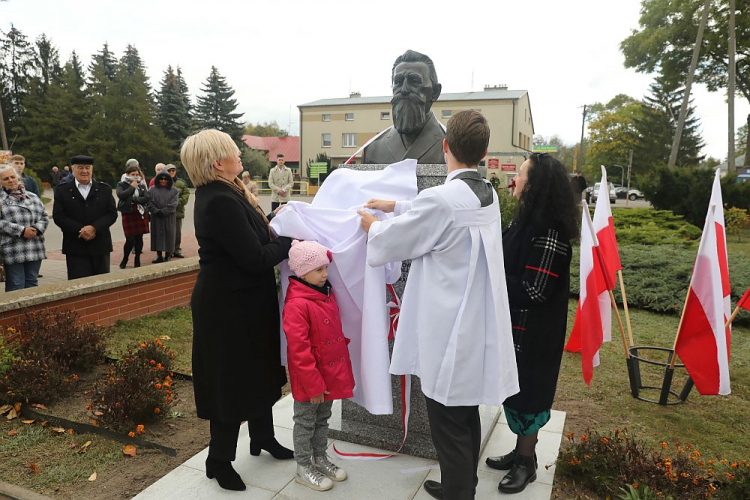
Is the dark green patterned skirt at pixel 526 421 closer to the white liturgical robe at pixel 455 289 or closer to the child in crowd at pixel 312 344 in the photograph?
the white liturgical robe at pixel 455 289

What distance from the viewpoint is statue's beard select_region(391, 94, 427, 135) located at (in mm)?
3686

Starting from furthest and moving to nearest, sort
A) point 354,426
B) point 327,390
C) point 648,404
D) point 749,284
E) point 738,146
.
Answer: point 738,146 < point 749,284 < point 648,404 < point 354,426 < point 327,390

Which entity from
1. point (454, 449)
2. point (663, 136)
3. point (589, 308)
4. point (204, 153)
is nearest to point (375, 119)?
point (663, 136)

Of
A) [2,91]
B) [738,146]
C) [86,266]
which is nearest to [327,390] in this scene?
[86,266]

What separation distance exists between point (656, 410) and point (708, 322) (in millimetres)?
1113

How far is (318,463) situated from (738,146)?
76357mm

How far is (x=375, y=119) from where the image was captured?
1858 inches

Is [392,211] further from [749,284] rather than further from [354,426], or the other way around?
[749,284]

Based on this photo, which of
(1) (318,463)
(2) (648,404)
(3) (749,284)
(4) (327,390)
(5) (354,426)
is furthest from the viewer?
(3) (749,284)

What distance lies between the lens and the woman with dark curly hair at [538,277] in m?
2.76

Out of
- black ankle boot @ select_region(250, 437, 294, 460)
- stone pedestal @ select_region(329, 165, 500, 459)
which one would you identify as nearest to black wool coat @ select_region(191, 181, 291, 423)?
black ankle boot @ select_region(250, 437, 294, 460)

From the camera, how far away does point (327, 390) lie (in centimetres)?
288

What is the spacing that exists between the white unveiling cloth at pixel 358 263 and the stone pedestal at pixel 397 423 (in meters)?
0.20

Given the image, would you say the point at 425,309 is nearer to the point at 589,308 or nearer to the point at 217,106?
the point at 589,308
